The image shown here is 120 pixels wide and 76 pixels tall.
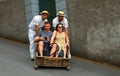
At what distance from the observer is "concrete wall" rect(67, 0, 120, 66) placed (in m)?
9.87

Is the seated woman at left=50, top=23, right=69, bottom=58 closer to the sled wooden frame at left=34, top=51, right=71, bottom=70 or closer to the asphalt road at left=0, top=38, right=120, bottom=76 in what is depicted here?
the sled wooden frame at left=34, top=51, right=71, bottom=70

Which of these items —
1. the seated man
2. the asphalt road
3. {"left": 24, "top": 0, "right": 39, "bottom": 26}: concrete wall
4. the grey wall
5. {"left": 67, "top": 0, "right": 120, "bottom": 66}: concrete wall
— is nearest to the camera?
the asphalt road

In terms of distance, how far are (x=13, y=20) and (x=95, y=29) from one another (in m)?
5.63

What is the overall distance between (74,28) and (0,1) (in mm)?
5986

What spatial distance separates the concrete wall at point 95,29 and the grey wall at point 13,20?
347cm

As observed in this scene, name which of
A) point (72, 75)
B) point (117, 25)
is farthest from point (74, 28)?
point (72, 75)

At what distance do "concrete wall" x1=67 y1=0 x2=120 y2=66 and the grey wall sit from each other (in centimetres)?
347

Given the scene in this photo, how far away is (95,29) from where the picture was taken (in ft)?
34.8

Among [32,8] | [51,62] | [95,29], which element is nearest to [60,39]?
[51,62]

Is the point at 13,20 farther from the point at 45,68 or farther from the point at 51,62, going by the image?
the point at 51,62

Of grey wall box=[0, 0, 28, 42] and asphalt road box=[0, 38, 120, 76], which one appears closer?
asphalt road box=[0, 38, 120, 76]

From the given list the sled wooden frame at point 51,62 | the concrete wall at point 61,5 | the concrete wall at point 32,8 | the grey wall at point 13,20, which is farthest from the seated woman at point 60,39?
the grey wall at point 13,20

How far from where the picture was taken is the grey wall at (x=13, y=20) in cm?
1451

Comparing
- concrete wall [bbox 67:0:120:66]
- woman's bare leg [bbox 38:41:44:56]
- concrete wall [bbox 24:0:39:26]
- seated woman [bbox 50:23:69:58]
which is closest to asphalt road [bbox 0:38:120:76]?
concrete wall [bbox 67:0:120:66]
